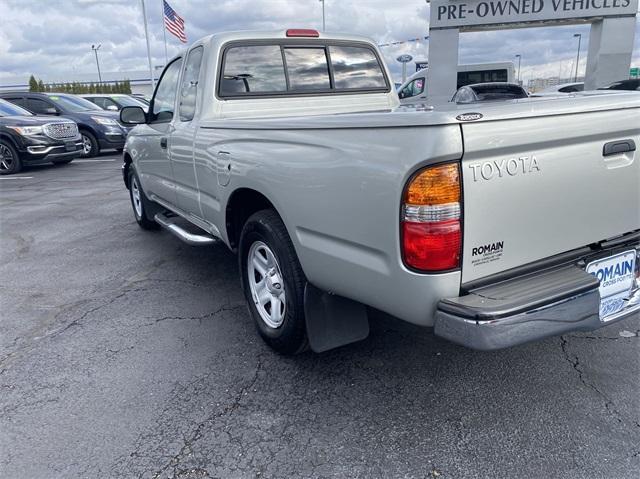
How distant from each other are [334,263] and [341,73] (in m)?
2.58

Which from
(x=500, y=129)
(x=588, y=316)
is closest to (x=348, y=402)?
(x=588, y=316)

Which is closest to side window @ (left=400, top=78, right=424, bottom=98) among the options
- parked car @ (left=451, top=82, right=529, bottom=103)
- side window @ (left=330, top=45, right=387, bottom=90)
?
parked car @ (left=451, top=82, right=529, bottom=103)

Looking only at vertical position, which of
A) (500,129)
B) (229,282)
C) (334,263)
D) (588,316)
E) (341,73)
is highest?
(341,73)

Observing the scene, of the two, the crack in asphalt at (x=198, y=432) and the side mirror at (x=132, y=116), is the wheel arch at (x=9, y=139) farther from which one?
Answer: the crack in asphalt at (x=198, y=432)

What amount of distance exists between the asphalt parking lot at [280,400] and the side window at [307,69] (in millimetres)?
1868

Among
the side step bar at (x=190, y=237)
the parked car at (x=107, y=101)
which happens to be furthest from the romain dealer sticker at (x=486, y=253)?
the parked car at (x=107, y=101)

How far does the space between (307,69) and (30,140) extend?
952cm

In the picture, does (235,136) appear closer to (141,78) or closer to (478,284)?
(478,284)

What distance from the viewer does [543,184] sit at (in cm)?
210

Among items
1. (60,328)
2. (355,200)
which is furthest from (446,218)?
(60,328)

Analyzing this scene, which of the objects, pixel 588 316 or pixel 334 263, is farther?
pixel 334 263

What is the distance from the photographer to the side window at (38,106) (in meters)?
13.5

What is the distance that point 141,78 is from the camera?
60438mm

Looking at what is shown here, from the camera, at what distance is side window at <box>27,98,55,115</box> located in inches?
533
